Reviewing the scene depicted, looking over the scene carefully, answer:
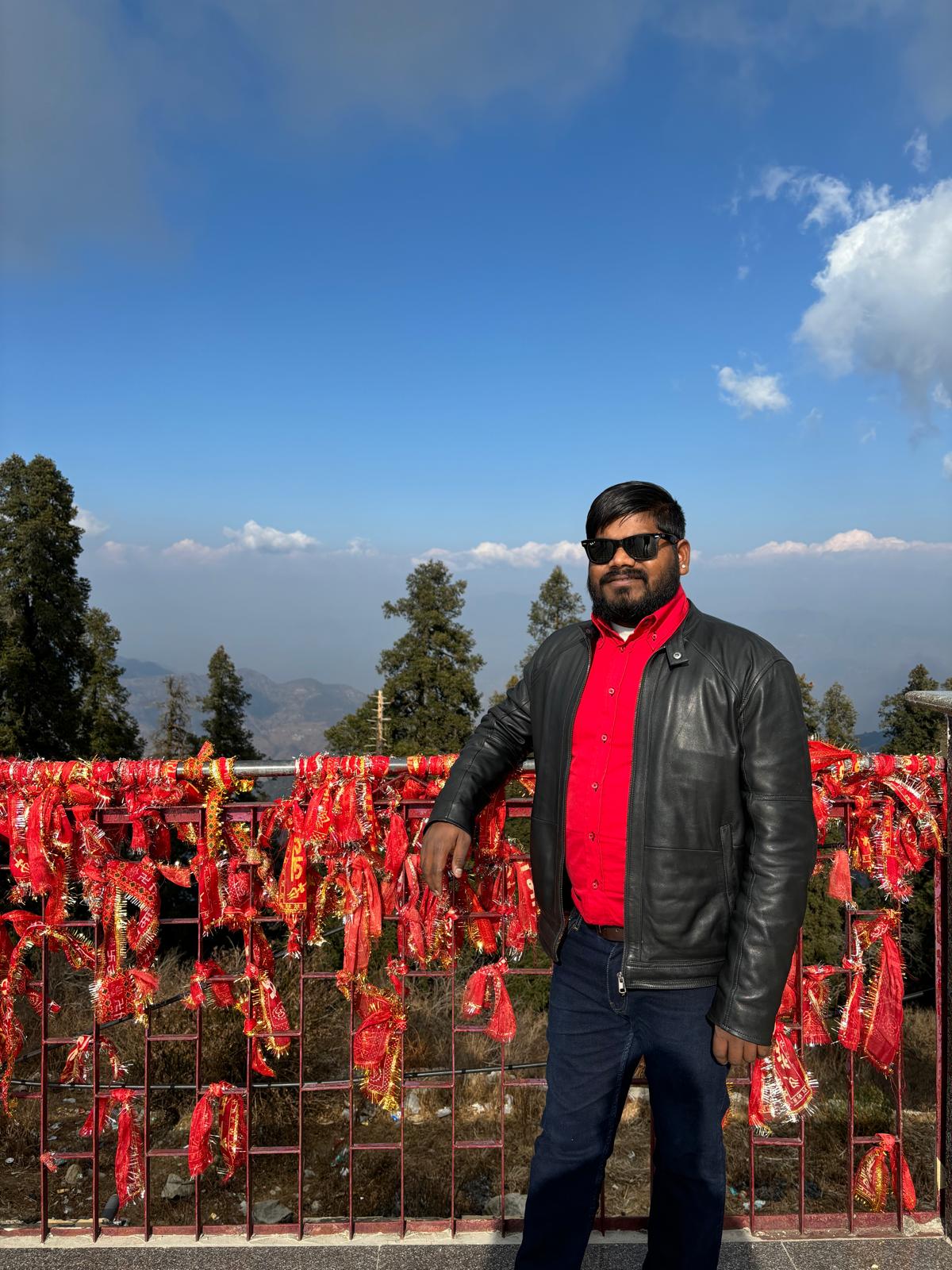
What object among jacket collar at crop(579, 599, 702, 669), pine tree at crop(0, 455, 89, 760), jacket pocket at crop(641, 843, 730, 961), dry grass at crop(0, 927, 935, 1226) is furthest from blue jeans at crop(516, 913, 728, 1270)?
pine tree at crop(0, 455, 89, 760)

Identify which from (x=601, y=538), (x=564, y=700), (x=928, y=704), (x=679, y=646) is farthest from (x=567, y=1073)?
(x=928, y=704)

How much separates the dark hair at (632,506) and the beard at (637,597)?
98 millimetres

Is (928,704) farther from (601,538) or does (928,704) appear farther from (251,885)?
(251,885)

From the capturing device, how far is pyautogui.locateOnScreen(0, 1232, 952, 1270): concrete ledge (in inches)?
109

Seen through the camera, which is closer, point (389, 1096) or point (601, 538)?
point (601, 538)

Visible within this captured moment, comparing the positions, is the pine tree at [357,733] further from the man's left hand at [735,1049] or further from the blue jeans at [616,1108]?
the man's left hand at [735,1049]

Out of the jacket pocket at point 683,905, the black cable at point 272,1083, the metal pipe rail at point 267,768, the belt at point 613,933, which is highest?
the metal pipe rail at point 267,768

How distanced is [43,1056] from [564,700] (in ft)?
6.99

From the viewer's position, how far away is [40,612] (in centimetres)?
2056

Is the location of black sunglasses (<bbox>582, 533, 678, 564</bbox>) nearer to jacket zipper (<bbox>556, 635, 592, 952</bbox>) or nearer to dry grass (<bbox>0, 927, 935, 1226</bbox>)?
jacket zipper (<bbox>556, 635, 592, 952</bbox>)

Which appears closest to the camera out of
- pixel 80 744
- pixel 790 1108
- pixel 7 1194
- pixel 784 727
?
pixel 784 727

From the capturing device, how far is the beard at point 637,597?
227 cm

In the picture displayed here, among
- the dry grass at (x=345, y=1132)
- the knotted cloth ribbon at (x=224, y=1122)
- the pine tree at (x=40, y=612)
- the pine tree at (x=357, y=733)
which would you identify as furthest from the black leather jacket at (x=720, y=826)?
the pine tree at (x=357, y=733)

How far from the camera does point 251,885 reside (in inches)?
116
